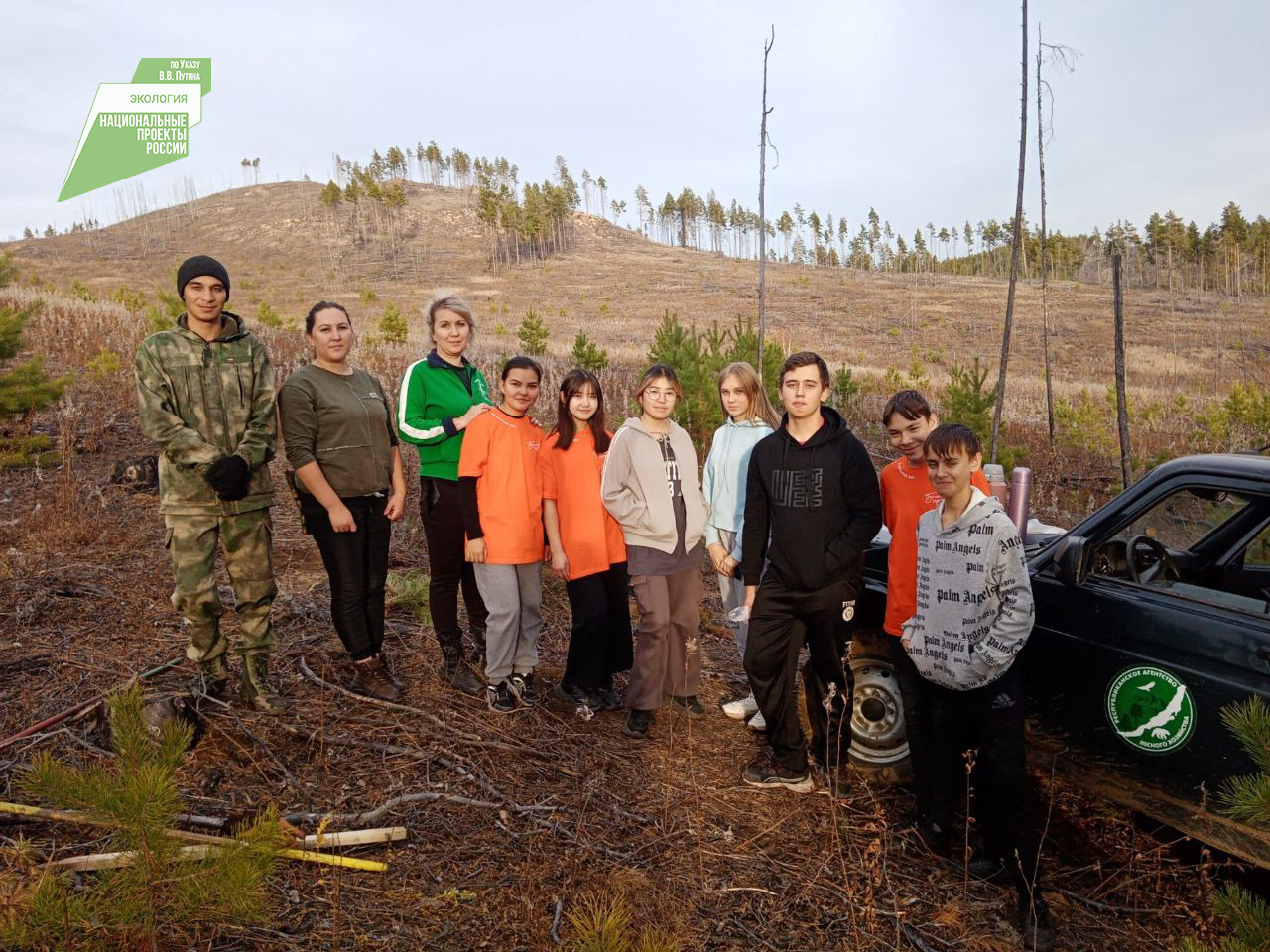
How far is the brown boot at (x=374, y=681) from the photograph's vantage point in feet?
12.9

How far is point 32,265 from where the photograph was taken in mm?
58719

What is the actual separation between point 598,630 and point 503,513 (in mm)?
865

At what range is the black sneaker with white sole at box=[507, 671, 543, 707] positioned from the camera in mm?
3995

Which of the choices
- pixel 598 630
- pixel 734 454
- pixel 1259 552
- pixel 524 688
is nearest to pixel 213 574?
pixel 524 688

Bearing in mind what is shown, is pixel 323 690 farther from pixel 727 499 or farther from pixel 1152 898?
pixel 1152 898

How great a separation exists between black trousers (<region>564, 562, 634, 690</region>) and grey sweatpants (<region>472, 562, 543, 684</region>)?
0.78 feet

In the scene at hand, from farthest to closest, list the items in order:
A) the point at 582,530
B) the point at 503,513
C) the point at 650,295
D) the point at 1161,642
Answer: the point at 650,295 < the point at 582,530 < the point at 503,513 < the point at 1161,642

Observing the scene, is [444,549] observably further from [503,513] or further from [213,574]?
[213,574]

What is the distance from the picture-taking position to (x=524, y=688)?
405 cm

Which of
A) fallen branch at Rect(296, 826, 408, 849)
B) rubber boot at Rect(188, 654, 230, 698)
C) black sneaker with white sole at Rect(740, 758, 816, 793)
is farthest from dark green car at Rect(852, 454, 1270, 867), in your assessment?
rubber boot at Rect(188, 654, 230, 698)

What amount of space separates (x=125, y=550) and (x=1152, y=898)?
24.1 ft

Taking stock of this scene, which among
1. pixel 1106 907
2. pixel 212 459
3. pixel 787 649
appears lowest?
pixel 1106 907

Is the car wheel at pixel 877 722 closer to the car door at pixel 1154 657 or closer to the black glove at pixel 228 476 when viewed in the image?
the car door at pixel 1154 657

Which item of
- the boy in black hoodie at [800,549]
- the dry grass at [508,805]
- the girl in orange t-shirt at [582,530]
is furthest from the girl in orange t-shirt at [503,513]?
the boy in black hoodie at [800,549]
